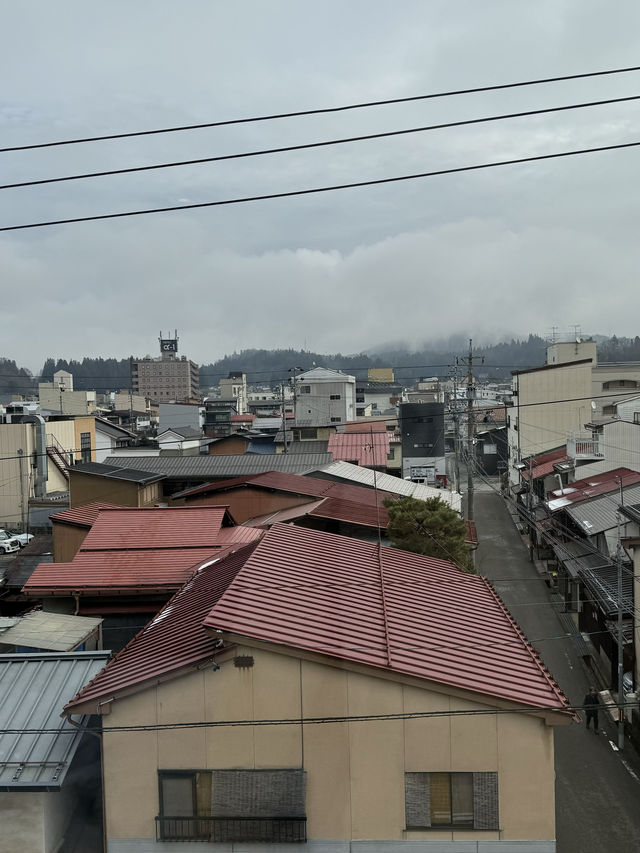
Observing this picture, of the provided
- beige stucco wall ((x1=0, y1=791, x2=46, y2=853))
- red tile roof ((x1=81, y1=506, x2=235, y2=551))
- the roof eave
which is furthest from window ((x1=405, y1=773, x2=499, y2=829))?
red tile roof ((x1=81, y1=506, x2=235, y2=551))

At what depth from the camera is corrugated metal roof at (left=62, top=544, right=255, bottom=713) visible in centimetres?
665

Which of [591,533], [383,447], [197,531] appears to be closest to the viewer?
[197,531]

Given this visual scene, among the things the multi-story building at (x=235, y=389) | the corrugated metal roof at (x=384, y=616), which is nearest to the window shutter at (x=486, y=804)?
the corrugated metal roof at (x=384, y=616)

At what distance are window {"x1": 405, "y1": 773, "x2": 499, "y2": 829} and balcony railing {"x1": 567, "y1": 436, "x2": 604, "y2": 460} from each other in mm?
23249

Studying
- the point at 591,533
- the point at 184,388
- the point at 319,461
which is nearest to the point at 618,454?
the point at 591,533

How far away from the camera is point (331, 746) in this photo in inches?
258

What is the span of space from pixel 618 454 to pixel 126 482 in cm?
1771

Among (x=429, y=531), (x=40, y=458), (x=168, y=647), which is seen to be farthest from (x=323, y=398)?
(x=168, y=647)

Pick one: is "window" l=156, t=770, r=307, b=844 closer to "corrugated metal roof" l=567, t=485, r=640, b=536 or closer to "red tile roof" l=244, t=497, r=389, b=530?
"red tile roof" l=244, t=497, r=389, b=530

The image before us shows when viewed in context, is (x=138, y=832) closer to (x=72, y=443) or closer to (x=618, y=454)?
(x=618, y=454)

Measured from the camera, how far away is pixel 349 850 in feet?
21.4

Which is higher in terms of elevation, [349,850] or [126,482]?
[126,482]

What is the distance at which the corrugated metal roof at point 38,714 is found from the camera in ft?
21.6

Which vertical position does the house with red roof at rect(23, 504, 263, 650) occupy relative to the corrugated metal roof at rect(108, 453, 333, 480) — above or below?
below
